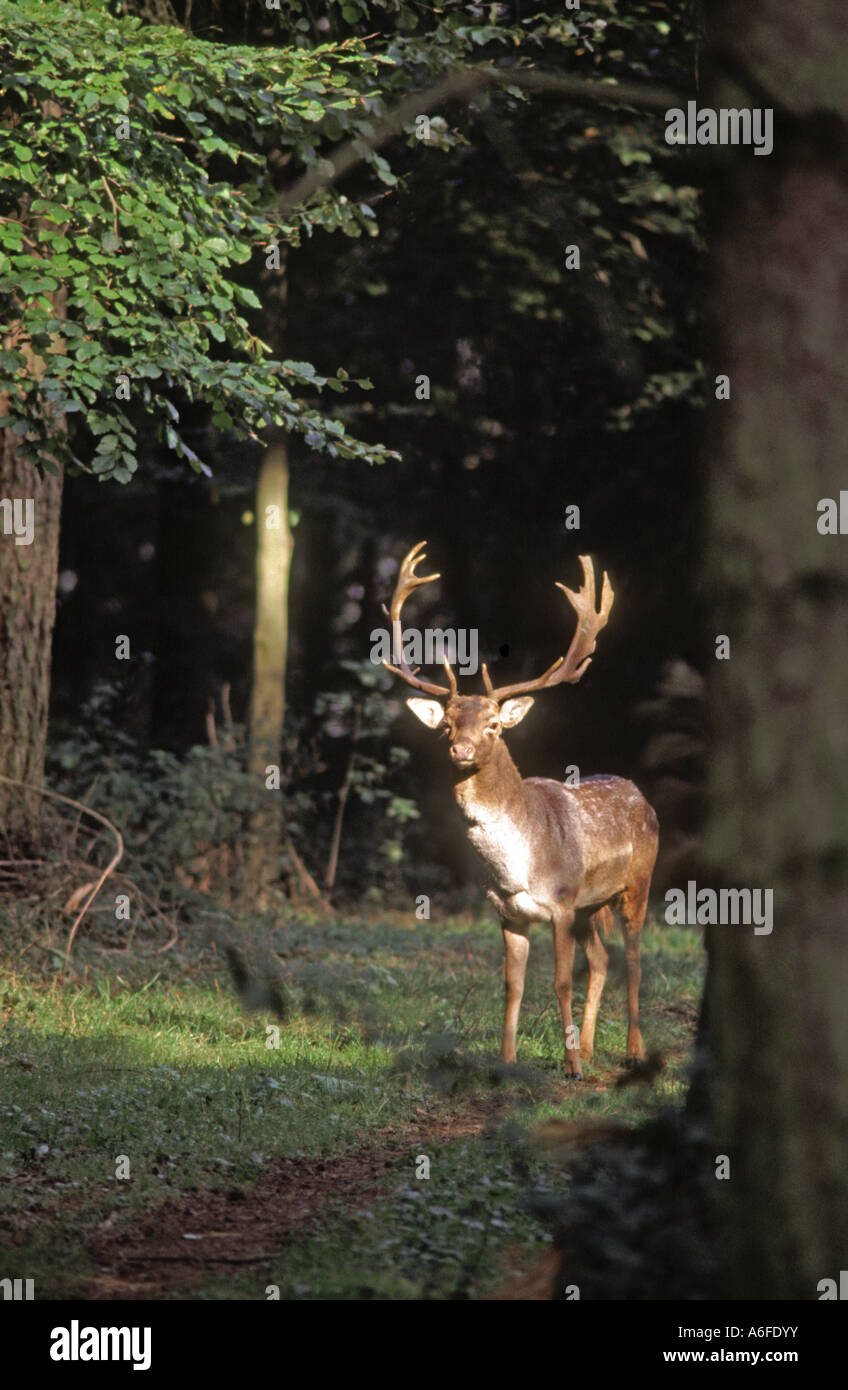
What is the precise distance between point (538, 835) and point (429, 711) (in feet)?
2.96

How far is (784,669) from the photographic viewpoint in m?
3.72

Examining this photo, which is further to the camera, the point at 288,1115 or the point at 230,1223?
the point at 288,1115

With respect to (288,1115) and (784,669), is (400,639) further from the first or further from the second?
(784,669)

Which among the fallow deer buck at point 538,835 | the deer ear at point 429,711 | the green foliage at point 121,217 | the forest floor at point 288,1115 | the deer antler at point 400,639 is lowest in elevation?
the forest floor at point 288,1115

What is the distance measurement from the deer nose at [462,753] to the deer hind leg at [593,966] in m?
1.58

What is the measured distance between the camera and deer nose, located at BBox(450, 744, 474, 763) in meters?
8.46

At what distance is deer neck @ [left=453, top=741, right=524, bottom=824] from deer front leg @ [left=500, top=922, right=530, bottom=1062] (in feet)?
2.14

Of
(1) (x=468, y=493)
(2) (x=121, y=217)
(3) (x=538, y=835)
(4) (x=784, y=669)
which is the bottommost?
(3) (x=538, y=835)

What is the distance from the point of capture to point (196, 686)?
19.1m

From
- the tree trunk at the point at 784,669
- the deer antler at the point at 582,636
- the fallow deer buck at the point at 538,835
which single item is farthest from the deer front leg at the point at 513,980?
the tree trunk at the point at 784,669

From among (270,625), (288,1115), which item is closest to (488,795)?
(288,1115)

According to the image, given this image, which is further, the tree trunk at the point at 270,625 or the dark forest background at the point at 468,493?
the dark forest background at the point at 468,493

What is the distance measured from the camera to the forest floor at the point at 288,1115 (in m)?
5.15

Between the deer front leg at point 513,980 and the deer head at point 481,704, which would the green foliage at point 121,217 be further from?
the deer front leg at point 513,980
